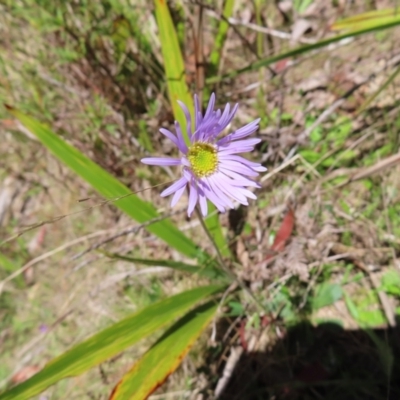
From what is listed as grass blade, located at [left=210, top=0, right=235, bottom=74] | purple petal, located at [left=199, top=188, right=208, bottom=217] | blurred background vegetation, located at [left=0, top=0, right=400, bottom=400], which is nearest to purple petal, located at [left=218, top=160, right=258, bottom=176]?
purple petal, located at [left=199, top=188, right=208, bottom=217]

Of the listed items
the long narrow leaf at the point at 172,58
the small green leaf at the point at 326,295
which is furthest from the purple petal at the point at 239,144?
the small green leaf at the point at 326,295

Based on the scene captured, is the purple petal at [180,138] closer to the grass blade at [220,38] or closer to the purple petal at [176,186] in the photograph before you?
the purple petal at [176,186]

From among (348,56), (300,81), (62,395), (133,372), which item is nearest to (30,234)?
(62,395)

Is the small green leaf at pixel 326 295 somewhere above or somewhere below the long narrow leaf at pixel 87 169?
below

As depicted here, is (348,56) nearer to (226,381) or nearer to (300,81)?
(300,81)

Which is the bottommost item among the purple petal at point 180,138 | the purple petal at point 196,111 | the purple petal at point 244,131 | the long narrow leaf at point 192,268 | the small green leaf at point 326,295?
the small green leaf at point 326,295

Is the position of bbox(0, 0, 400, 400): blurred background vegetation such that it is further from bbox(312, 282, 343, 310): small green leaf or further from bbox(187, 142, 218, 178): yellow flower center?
bbox(187, 142, 218, 178): yellow flower center
